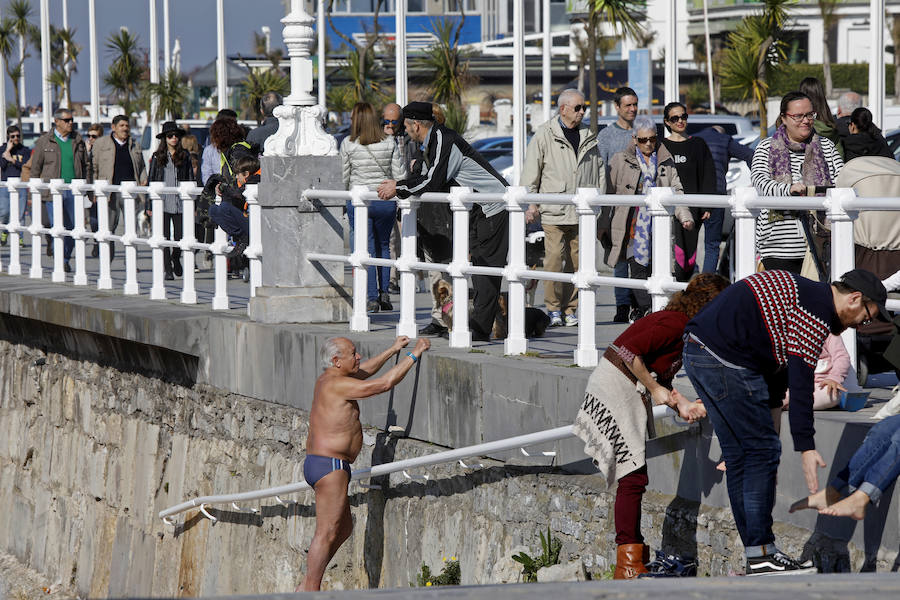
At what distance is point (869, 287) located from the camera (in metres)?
5.55

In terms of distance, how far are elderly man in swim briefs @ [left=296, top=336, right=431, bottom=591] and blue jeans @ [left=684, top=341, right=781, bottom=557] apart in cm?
282

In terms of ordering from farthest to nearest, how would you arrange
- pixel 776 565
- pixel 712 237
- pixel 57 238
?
1. pixel 57 238
2. pixel 712 237
3. pixel 776 565

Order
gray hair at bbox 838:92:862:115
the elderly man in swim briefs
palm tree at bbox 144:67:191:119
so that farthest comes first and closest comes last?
1. palm tree at bbox 144:67:191:119
2. gray hair at bbox 838:92:862:115
3. the elderly man in swim briefs

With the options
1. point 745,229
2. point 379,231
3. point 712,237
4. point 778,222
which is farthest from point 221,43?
point 745,229

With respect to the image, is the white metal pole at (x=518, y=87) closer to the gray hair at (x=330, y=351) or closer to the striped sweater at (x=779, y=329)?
the gray hair at (x=330, y=351)

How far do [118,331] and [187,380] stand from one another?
941 mm

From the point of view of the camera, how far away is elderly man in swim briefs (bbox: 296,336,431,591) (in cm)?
859

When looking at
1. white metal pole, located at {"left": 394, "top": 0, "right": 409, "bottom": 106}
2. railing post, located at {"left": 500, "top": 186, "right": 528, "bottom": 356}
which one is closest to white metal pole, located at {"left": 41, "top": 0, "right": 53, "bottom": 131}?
white metal pole, located at {"left": 394, "top": 0, "right": 409, "bottom": 106}

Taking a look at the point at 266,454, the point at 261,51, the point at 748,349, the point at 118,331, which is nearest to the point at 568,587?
the point at 748,349

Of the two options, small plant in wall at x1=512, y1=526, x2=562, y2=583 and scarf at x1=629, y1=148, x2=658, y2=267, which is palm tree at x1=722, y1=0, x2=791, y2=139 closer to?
scarf at x1=629, y1=148, x2=658, y2=267

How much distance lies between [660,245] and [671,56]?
9392 mm

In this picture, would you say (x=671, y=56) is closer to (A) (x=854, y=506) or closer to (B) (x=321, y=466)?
(B) (x=321, y=466)

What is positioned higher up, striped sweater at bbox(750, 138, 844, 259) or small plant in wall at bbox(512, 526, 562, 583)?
striped sweater at bbox(750, 138, 844, 259)

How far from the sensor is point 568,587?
16.1ft
